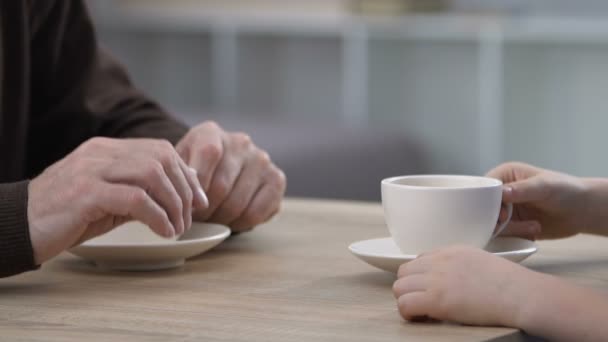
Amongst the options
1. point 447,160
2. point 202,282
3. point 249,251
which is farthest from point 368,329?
point 447,160

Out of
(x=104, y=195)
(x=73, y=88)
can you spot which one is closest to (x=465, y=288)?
(x=104, y=195)

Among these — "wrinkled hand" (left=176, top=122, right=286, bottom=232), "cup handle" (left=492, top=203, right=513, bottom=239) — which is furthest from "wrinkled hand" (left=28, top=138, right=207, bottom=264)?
"cup handle" (left=492, top=203, right=513, bottom=239)

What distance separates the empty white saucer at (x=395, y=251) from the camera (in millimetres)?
980

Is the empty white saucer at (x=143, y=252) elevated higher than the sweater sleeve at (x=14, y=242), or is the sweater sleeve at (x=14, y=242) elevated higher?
the sweater sleeve at (x=14, y=242)

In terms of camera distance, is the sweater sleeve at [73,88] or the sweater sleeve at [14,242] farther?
the sweater sleeve at [73,88]

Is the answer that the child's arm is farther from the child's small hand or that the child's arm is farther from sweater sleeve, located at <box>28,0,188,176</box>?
sweater sleeve, located at <box>28,0,188,176</box>

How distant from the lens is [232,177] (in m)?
1.21

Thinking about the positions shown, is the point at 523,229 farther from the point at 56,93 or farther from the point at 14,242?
the point at 56,93

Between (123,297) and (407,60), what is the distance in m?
4.03

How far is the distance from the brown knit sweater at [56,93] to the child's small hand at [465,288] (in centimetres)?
65

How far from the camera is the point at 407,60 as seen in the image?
4.89m

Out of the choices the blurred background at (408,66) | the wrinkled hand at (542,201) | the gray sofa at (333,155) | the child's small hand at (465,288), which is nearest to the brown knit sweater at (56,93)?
the wrinkled hand at (542,201)

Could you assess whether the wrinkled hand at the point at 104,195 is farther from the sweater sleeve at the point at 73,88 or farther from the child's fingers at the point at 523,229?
the sweater sleeve at the point at 73,88

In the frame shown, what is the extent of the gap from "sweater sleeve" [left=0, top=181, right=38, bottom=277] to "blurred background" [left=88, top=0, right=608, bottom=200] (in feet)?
8.95
